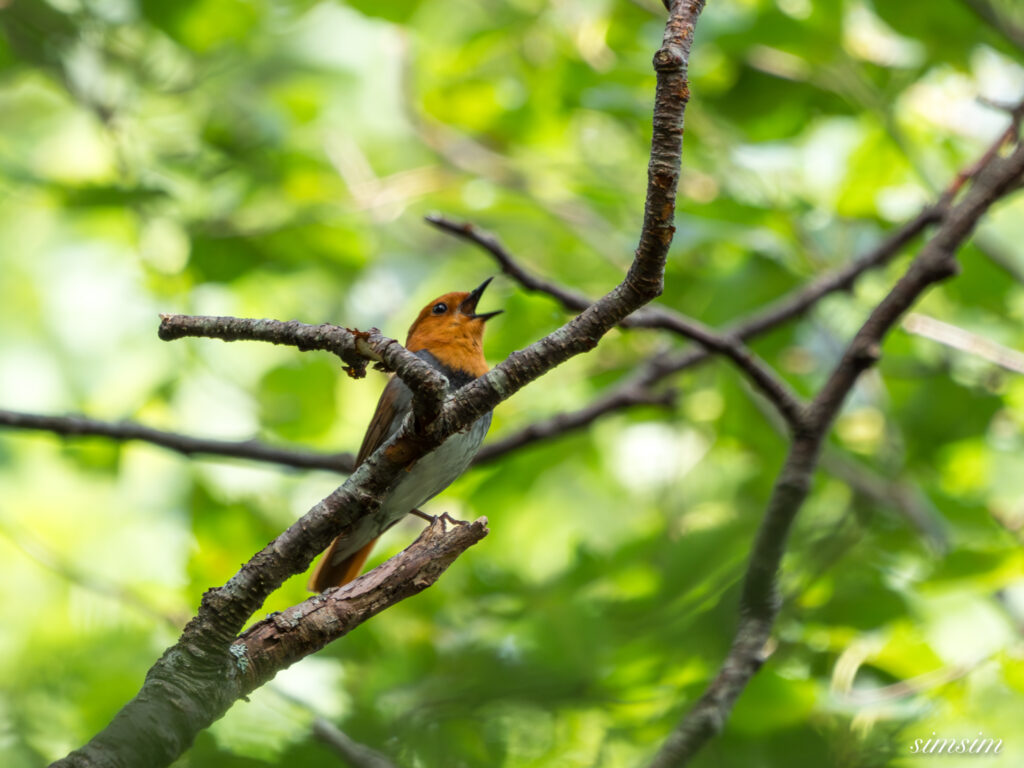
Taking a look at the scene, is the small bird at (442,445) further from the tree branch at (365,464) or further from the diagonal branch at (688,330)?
the tree branch at (365,464)

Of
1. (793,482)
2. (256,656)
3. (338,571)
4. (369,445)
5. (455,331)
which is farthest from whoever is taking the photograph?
(455,331)

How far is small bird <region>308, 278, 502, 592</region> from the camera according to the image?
136 inches

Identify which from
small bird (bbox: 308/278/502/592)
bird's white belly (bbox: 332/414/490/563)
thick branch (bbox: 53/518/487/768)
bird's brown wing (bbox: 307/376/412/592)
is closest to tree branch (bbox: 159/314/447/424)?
thick branch (bbox: 53/518/487/768)

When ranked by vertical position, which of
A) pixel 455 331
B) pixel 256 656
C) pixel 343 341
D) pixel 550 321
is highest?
pixel 550 321

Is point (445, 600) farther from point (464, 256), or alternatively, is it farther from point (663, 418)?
point (464, 256)

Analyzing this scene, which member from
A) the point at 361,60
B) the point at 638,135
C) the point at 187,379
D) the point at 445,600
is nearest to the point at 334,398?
the point at 187,379

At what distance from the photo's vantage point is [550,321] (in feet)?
15.5

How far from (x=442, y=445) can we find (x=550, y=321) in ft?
6.63

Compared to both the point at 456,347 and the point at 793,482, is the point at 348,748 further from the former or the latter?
the point at 456,347

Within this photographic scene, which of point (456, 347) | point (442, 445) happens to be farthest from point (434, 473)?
point (456, 347)

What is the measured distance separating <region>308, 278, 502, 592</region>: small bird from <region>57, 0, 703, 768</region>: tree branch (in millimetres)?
888

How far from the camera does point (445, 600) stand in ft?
11.9

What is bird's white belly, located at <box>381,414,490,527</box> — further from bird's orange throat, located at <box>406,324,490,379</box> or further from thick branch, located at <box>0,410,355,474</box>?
bird's orange throat, located at <box>406,324,490,379</box>

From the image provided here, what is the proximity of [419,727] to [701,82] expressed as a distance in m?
4.30
